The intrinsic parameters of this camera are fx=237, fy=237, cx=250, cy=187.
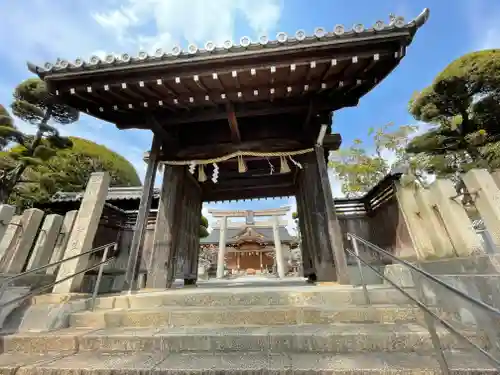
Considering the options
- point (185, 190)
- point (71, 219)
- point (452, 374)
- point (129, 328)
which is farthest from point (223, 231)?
point (452, 374)

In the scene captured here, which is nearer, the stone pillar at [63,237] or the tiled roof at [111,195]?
the stone pillar at [63,237]

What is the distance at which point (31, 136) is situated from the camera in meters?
12.6

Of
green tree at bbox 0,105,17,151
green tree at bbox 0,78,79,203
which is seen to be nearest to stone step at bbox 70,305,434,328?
green tree at bbox 0,78,79,203

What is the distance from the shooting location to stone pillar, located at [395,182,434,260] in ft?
13.7

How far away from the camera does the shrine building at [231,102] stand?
12.7 feet

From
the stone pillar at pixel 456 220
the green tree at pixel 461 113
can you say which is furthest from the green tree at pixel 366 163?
the stone pillar at pixel 456 220

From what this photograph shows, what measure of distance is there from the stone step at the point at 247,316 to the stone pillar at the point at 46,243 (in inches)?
63.1

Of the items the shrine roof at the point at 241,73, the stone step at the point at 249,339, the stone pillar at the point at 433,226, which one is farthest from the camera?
the shrine roof at the point at 241,73

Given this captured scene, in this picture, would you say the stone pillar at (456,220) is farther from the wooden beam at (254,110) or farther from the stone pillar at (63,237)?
the stone pillar at (63,237)

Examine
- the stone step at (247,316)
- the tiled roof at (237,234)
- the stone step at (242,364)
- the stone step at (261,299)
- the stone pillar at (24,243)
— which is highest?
the tiled roof at (237,234)

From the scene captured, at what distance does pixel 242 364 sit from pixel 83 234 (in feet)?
10.3

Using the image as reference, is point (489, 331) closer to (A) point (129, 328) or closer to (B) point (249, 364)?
(B) point (249, 364)

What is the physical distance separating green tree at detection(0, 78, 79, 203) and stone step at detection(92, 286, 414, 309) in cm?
999

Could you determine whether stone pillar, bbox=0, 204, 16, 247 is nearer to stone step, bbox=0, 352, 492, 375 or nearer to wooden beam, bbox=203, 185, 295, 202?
stone step, bbox=0, 352, 492, 375
